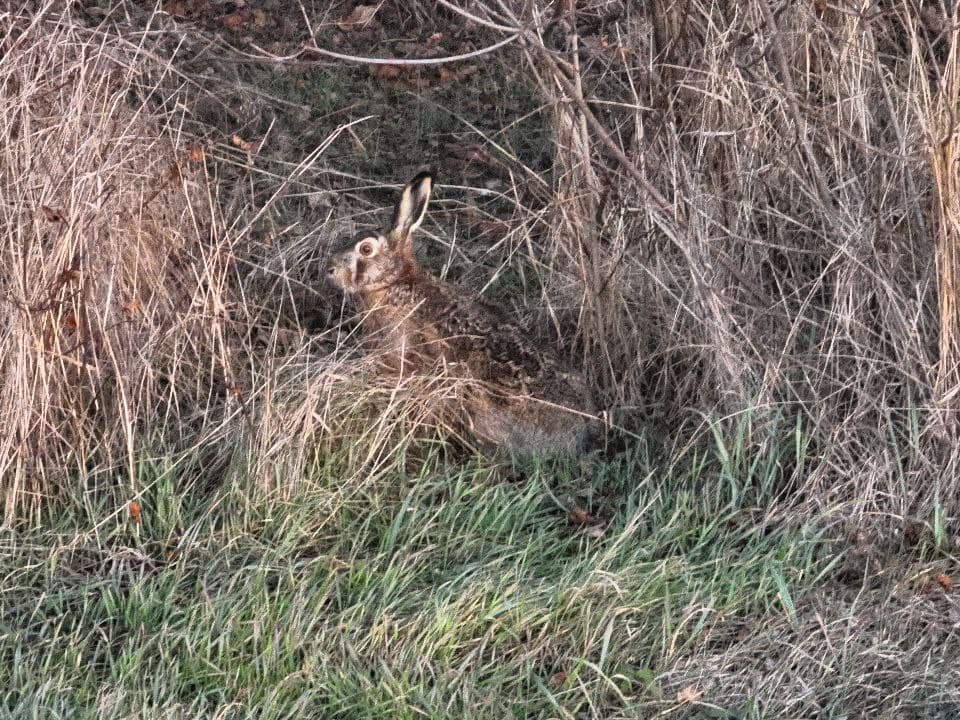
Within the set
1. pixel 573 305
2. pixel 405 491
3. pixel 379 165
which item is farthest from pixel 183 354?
pixel 379 165

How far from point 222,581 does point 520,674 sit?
1.02m

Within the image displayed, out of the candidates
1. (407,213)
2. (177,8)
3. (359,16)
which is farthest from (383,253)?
Result: (177,8)

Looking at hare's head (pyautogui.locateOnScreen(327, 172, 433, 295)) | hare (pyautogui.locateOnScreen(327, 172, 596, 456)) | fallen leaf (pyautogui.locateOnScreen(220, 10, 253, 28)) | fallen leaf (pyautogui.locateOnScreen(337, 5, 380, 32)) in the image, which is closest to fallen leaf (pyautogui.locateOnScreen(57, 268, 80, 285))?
hare (pyautogui.locateOnScreen(327, 172, 596, 456))

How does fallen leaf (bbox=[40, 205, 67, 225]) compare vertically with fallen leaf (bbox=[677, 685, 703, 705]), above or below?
above

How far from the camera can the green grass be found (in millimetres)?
4102

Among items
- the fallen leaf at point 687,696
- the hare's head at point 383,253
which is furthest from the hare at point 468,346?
the fallen leaf at point 687,696

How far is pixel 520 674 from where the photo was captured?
4.19 m

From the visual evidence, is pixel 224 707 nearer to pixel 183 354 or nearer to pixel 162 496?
pixel 162 496

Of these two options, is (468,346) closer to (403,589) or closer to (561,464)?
(561,464)

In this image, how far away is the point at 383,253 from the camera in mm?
6023

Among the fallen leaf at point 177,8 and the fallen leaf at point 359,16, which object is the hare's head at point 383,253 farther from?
the fallen leaf at point 177,8

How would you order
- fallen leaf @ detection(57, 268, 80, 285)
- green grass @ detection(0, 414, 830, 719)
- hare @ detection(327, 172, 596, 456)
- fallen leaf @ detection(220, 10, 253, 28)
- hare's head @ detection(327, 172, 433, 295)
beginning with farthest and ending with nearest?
fallen leaf @ detection(220, 10, 253, 28)
hare's head @ detection(327, 172, 433, 295)
hare @ detection(327, 172, 596, 456)
fallen leaf @ detection(57, 268, 80, 285)
green grass @ detection(0, 414, 830, 719)

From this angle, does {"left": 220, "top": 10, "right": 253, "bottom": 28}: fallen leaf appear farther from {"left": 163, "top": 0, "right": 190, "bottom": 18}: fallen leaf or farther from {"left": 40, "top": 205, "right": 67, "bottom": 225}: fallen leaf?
{"left": 40, "top": 205, "right": 67, "bottom": 225}: fallen leaf

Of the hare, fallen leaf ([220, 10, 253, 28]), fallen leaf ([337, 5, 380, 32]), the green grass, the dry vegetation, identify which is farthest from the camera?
fallen leaf ([220, 10, 253, 28])
